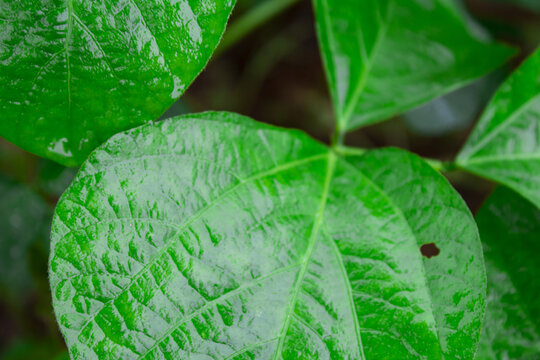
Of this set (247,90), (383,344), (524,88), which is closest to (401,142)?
(247,90)

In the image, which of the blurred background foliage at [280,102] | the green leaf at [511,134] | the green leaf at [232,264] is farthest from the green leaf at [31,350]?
the green leaf at [511,134]

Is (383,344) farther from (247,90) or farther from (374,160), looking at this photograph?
(247,90)

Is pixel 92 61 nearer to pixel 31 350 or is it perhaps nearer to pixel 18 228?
pixel 18 228

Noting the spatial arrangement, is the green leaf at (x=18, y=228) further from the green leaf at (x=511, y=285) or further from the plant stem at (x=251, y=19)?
the green leaf at (x=511, y=285)

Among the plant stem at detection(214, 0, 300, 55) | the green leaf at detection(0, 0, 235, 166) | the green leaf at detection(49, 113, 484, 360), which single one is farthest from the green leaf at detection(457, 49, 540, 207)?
the plant stem at detection(214, 0, 300, 55)

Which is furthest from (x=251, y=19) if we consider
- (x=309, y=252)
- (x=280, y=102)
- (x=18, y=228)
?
(x=309, y=252)
